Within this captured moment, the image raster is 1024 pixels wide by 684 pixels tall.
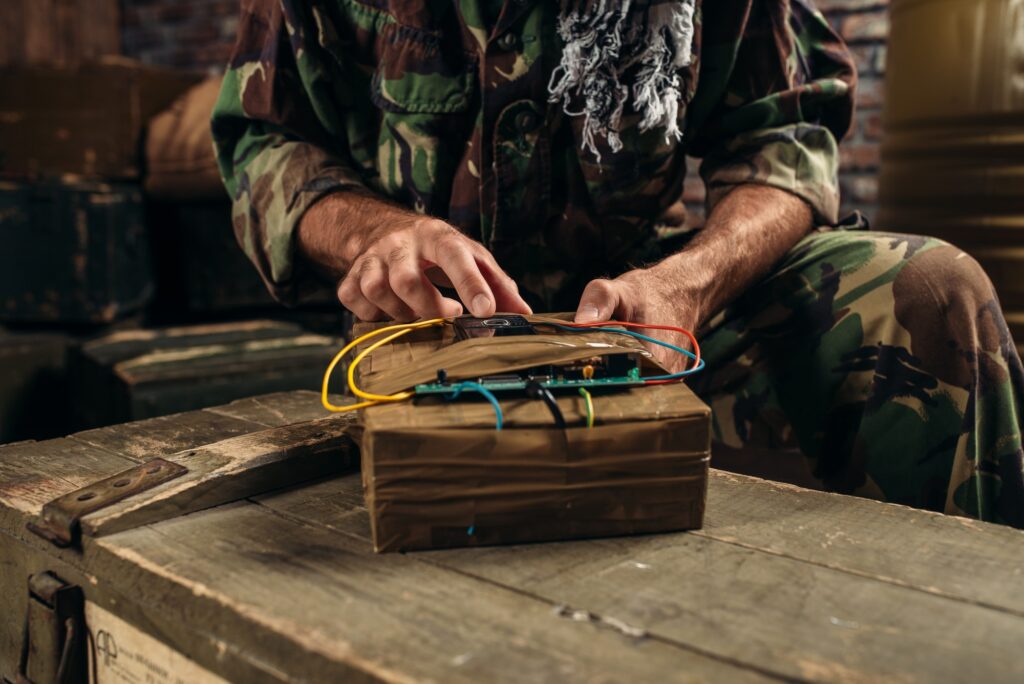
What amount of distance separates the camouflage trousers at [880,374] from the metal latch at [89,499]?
637mm

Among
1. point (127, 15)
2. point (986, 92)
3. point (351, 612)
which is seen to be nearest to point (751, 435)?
point (351, 612)

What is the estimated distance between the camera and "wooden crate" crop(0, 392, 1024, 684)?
1.39 feet

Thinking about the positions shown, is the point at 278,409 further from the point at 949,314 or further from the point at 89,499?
the point at 949,314

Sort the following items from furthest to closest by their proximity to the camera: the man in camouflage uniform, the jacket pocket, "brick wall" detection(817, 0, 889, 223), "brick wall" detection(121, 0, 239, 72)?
1. "brick wall" detection(121, 0, 239, 72)
2. "brick wall" detection(817, 0, 889, 223)
3. the jacket pocket
4. the man in camouflage uniform

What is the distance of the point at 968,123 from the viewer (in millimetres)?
1551

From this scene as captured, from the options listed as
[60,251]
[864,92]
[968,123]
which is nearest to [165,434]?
[60,251]

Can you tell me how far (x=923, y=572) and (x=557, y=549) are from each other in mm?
208

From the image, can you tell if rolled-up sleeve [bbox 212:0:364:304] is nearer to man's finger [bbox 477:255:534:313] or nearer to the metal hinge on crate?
man's finger [bbox 477:255:534:313]

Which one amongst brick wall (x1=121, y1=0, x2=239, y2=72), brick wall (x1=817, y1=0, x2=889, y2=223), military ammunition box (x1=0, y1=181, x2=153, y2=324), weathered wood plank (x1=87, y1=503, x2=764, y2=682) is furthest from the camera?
brick wall (x1=121, y1=0, x2=239, y2=72)

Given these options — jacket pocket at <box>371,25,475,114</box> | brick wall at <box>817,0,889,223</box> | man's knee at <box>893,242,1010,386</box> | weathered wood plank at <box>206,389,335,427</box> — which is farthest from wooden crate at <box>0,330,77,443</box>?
brick wall at <box>817,0,889,223</box>

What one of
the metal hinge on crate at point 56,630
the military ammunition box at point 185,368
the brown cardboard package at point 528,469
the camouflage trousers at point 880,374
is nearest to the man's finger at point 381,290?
the brown cardboard package at point 528,469

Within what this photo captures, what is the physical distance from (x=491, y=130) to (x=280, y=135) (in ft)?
0.84

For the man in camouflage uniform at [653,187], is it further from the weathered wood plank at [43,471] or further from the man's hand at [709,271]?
the weathered wood plank at [43,471]

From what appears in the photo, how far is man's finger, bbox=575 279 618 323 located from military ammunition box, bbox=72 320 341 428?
1.03 m
